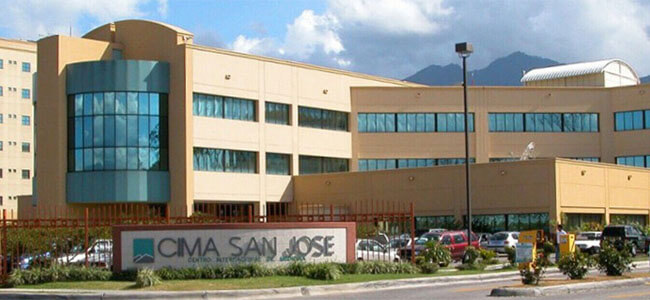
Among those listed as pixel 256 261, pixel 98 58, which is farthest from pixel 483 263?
pixel 98 58

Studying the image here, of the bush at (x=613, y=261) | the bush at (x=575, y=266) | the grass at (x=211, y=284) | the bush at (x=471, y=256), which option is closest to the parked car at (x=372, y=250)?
the bush at (x=471, y=256)

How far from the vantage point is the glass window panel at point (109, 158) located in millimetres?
60219

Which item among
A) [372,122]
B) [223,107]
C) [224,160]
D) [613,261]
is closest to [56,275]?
[613,261]

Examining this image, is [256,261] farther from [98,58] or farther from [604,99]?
[604,99]

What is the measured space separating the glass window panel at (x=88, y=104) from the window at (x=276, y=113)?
36.9 ft

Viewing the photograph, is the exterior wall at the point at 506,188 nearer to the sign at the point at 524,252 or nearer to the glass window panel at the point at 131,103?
the glass window panel at the point at 131,103

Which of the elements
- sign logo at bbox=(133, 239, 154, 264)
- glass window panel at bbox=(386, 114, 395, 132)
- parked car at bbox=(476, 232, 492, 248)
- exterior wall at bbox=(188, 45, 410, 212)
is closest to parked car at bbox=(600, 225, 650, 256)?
parked car at bbox=(476, 232, 492, 248)

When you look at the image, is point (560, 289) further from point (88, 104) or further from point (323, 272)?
point (88, 104)

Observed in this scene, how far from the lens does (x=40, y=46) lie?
6291 cm

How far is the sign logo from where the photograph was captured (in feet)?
92.7

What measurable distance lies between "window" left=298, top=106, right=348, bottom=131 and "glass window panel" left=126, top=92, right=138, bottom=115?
11854mm

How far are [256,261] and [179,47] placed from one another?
34804 mm

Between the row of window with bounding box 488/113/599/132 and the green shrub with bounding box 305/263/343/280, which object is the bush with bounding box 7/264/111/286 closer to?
the green shrub with bounding box 305/263/343/280

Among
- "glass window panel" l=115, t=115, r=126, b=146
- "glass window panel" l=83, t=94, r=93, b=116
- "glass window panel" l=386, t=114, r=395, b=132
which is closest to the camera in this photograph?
"glass window panel" l=115, t=115, r=126, b=146
